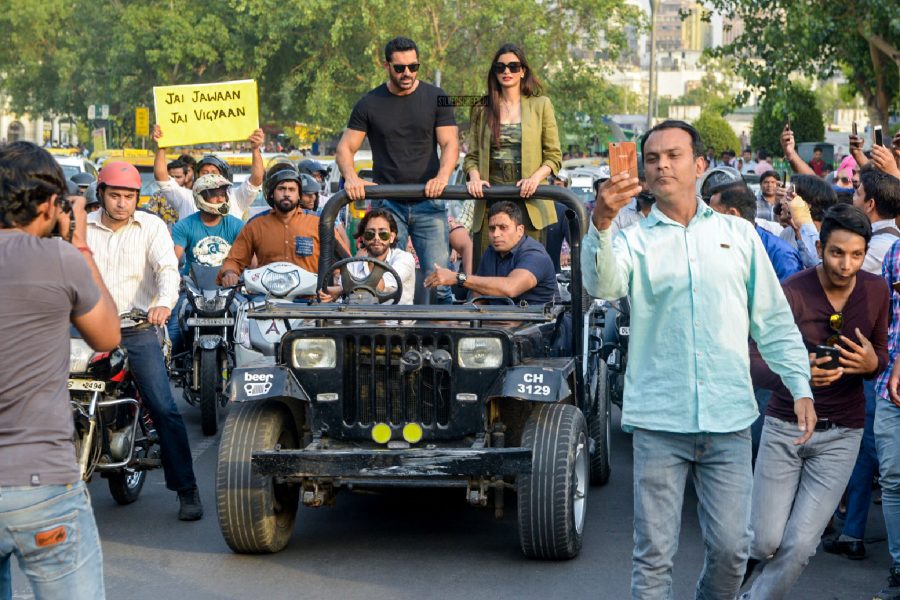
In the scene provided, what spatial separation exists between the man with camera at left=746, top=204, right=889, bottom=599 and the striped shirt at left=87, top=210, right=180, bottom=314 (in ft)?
11.9

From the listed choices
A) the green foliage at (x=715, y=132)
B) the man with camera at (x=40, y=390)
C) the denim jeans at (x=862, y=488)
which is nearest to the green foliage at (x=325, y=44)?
the green foliage at (x=715, y=132)

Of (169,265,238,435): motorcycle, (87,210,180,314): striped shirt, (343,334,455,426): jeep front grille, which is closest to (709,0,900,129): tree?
(169,265,238,435): motorcycle

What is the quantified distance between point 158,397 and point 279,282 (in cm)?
223

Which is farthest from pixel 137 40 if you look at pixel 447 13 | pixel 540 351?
pixel 540 351

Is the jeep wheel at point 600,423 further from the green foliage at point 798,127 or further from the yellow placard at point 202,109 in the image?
the green foliage at point 798,127

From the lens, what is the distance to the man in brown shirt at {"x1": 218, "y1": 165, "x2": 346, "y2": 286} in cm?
1085

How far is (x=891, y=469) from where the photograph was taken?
21.1 ft

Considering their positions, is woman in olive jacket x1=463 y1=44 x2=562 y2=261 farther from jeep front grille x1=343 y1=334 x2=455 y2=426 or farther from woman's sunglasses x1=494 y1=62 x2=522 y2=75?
jeep front grille x1=343 y1=334 x2=455 y2=426

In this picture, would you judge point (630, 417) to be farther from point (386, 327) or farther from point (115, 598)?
point (115, 598)

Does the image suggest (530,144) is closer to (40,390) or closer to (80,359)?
(80,359)

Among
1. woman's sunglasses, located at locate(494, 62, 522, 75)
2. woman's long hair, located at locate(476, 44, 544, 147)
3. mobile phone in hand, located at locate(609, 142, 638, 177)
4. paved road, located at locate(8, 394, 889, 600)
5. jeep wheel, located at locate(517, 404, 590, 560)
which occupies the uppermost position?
woman's sunglasses, located at locate(494, 62, 522, 75)

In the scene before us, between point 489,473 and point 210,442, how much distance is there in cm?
422

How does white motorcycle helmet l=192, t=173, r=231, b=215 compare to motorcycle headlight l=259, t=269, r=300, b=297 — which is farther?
white motorcycle helmet l=192, t=173, r=231, b=215

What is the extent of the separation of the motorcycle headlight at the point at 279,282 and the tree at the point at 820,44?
19238 millimetres
